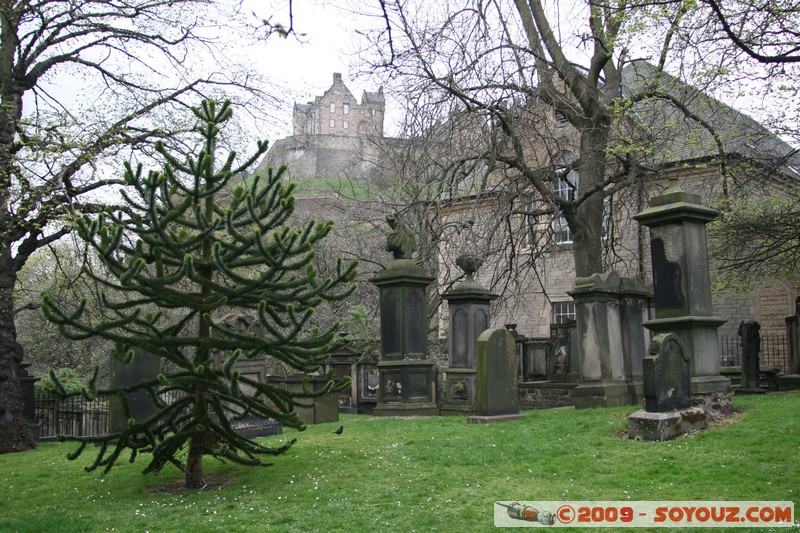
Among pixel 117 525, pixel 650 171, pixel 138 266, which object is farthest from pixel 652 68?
pixel 117 525

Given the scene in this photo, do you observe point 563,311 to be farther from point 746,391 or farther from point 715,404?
point 715,404

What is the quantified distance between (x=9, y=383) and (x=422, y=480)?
33.3 ft

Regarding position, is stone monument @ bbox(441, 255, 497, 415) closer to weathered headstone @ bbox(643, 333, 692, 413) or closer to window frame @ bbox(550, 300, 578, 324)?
weathered headstone @ bbox(643, 333, 692, 413)

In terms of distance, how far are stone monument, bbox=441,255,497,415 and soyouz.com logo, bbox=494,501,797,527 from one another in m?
8.50

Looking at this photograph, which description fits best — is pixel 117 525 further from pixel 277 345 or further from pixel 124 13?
pixel 124 13

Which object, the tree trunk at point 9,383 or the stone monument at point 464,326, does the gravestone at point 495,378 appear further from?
the tree trunk at point 9,383

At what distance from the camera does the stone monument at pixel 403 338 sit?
1427cm

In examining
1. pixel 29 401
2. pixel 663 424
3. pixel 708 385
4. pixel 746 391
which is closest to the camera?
pixel 663 424

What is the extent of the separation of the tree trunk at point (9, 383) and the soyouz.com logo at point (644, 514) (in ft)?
37.5

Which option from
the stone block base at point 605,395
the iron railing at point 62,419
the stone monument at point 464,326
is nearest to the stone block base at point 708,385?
the stone block base at point 605,395

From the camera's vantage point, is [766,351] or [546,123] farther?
[766,351]

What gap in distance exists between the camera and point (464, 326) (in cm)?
1562

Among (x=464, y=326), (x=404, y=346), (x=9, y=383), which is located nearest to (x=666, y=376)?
(x=404, y=346)

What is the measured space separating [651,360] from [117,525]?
6.48 m
